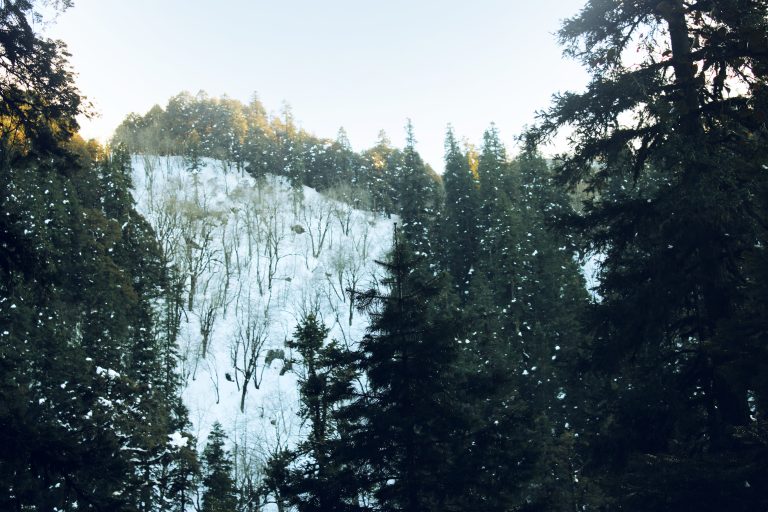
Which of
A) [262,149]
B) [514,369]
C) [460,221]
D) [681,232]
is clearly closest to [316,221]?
[262,149]

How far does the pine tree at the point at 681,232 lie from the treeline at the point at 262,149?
62485 mm

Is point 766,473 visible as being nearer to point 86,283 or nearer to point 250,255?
point 86,283

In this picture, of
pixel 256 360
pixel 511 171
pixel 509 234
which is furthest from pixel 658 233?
pixel 511 171

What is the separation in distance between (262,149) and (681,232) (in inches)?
3080

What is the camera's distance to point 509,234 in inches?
1729

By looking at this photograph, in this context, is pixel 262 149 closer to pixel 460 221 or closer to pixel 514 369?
pixel 460 221

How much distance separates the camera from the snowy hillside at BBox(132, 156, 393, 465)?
42375 millimetres

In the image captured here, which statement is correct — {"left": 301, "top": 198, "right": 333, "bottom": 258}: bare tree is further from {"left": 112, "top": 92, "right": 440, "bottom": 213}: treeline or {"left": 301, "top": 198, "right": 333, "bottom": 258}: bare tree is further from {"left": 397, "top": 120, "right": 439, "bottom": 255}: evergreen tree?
{"left": 397, "top": 120, "right": 439, "bottom": 255}: evergreen tree

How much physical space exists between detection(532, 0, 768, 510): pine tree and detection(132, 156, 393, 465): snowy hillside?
81.6 feet

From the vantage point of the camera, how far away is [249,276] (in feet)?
190

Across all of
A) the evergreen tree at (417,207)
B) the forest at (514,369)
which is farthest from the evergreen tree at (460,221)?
the forest at (514,369)

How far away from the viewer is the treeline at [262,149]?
7531 cm

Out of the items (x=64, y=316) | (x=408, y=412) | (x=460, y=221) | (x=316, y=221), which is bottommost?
(x=408, y=412)

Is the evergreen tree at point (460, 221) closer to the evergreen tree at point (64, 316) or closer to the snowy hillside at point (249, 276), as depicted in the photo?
the snowy hillside at point (249, 276)
